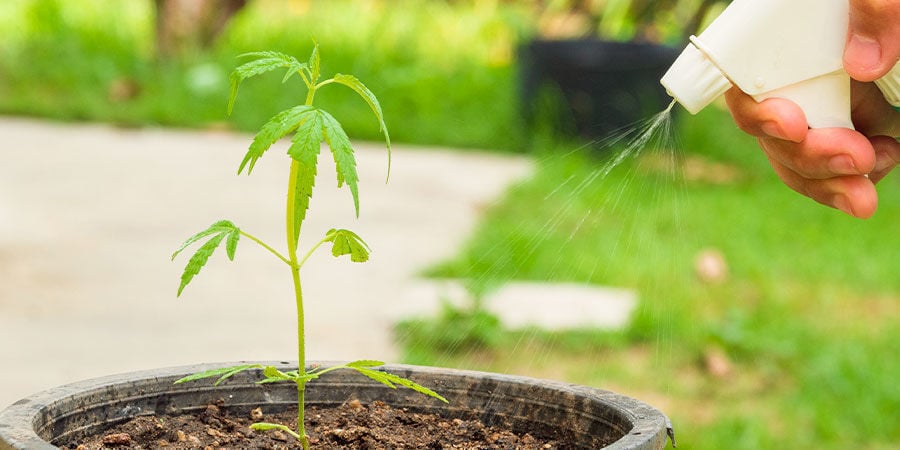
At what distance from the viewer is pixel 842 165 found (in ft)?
4.45

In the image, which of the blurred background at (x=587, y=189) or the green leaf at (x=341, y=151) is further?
the blurred background at (x=587, y=189)

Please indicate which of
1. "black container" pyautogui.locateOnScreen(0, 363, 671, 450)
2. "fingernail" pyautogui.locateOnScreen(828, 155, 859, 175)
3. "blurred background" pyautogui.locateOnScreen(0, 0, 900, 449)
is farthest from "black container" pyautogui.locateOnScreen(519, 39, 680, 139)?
"black container" pyautogui.locateOnScreen(0, 363, 671, 450)

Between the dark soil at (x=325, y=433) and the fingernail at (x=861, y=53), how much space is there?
479mm

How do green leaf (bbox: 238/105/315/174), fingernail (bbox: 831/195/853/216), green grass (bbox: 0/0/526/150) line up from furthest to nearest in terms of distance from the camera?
green grass (bbox: 0/0/526/150)
fingernail (bbox: 831/195/853/216)
green leaf (bbox: 238/105/315/174)

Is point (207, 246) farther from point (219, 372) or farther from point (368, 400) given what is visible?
point (368, 400)

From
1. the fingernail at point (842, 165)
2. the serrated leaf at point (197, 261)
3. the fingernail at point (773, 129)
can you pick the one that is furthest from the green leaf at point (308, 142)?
the fingernail at point (842, 165)

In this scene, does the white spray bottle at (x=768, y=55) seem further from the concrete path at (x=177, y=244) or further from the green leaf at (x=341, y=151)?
the concrete path at (x=177, y=244)

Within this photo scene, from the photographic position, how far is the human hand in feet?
4.17

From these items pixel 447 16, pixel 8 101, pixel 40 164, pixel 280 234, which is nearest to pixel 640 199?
pixel 280 234

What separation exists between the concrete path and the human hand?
1.80 metres

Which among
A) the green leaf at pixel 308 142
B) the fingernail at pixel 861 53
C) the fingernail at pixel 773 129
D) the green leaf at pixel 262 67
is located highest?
the green leaf at pixel 262 67

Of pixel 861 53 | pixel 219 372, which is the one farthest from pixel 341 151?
pixel 861 53

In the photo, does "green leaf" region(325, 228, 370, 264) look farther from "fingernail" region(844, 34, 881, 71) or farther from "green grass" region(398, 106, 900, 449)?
"green grass" region(398, 106, 900, 449)

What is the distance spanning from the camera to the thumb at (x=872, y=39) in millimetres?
1267
